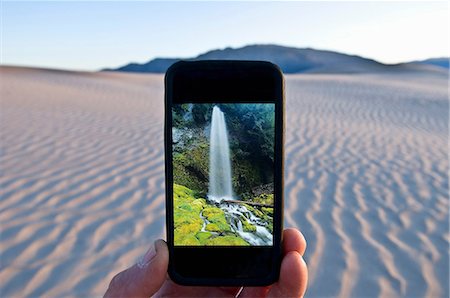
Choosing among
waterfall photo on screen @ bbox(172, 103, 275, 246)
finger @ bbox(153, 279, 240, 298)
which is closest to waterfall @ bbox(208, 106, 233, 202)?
waterfall photo on screen @ bbox(172, 103, 275, 246)

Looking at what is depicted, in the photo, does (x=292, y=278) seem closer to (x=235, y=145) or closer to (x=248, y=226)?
(x=248, y=226)

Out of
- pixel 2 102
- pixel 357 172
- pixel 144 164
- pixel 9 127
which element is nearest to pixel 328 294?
pixel 357 172

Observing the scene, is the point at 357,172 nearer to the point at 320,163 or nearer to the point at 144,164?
the point at 320,163

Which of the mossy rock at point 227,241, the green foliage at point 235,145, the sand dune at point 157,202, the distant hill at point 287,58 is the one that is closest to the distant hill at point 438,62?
the distant hill at point 287,58

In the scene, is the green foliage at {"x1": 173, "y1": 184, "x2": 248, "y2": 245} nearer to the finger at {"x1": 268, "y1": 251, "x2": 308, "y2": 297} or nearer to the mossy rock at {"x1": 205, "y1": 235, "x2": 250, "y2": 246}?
the mossy rock at {"x1": 205, "y1": 235, "x2": 250, "y2": 246}

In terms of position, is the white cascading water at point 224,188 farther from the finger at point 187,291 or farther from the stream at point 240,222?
the finger at point 187,291
